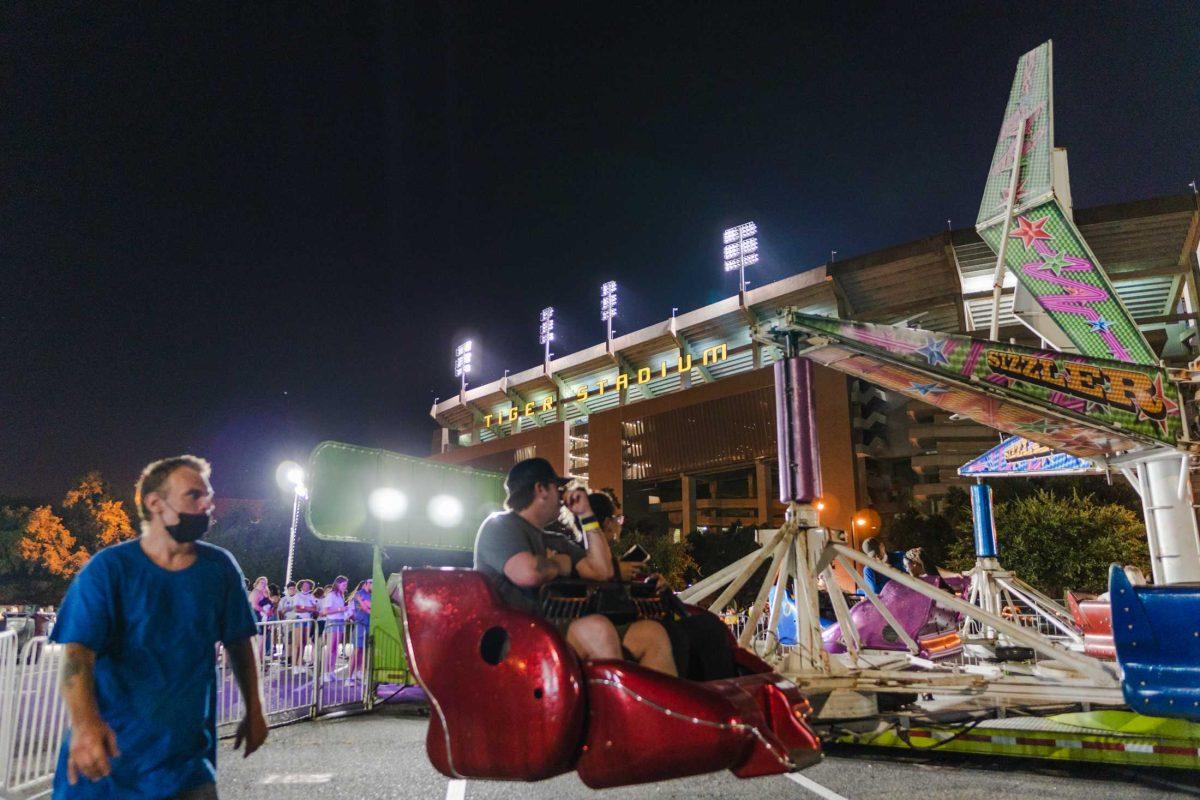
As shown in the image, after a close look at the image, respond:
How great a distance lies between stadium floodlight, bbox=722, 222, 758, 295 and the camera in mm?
47281

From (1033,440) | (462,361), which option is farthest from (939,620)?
(462,361)

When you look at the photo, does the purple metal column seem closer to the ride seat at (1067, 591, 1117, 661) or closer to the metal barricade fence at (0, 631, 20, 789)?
the ride seat at (1067, 591, 1117, 661)

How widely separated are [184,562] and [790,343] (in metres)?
5.25

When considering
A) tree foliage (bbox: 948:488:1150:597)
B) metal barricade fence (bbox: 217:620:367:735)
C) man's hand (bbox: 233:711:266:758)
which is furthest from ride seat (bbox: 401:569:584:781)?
tree foliage (bbox: 948:488:1150:597)

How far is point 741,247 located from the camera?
4788cm

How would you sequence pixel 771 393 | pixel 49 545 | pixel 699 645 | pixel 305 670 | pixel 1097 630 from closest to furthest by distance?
pixel 699 645 → pixel 1097 630 → pixel 305 670 → pixel 49 545 → pixel 771 393

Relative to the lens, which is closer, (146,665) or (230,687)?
(146,665)

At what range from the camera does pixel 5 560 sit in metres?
35.2

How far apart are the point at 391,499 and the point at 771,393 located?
36.3m

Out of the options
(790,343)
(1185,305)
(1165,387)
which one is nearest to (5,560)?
(790,343)

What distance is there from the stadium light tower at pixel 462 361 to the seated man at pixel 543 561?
A: 6737 cm

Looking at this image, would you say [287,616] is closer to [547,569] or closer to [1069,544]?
[547,569]

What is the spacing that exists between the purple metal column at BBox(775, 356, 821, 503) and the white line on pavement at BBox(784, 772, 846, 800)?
2.12 metres

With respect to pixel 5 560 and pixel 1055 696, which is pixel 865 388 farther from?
pixel 5 560
